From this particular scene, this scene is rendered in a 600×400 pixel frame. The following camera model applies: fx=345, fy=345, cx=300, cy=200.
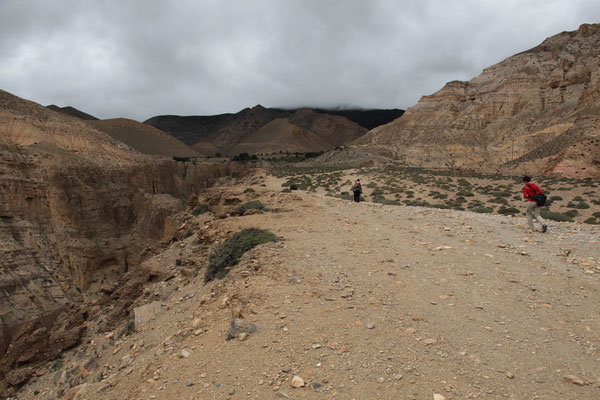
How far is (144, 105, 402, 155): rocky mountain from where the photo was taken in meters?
153

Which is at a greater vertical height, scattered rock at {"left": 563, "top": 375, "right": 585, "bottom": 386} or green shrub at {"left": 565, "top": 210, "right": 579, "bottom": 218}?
scattered rock at {"left": 563, "top": 375, "right": 585, "bottom": 386}

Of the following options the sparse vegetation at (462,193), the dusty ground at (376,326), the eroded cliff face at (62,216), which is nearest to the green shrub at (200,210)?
the eroded cliff face at (62,216)

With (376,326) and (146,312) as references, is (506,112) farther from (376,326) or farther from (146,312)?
(146,312)

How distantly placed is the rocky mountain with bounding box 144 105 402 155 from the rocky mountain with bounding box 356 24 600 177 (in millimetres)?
68255

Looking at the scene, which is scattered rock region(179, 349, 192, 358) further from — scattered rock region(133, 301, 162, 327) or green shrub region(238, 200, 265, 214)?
green shrub region(238, 200, 265, 214)

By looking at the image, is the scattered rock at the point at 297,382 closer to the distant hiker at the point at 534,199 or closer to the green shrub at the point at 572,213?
the distant hiker at the point at 534,199

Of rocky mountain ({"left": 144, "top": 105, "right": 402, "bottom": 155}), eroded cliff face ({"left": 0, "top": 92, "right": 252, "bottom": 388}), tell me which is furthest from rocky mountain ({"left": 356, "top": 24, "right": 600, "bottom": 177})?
rocky mountain ({"left": 144, "top": 105, "right": 402, "bottom": 155})

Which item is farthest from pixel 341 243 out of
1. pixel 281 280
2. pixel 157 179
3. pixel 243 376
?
pixel 157 179

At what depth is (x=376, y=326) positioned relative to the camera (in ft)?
14.4

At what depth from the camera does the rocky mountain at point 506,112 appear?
5475cm

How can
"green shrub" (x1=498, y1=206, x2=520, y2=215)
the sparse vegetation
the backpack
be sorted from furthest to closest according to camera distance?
the sparse vegetation, "green shrub" (x1=498, y1=206, x2=520, y2=215), the backpack

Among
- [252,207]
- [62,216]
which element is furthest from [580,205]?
[62,216]

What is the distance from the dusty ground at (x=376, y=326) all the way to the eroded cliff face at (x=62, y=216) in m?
7.19

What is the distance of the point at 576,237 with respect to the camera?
26.5ft
